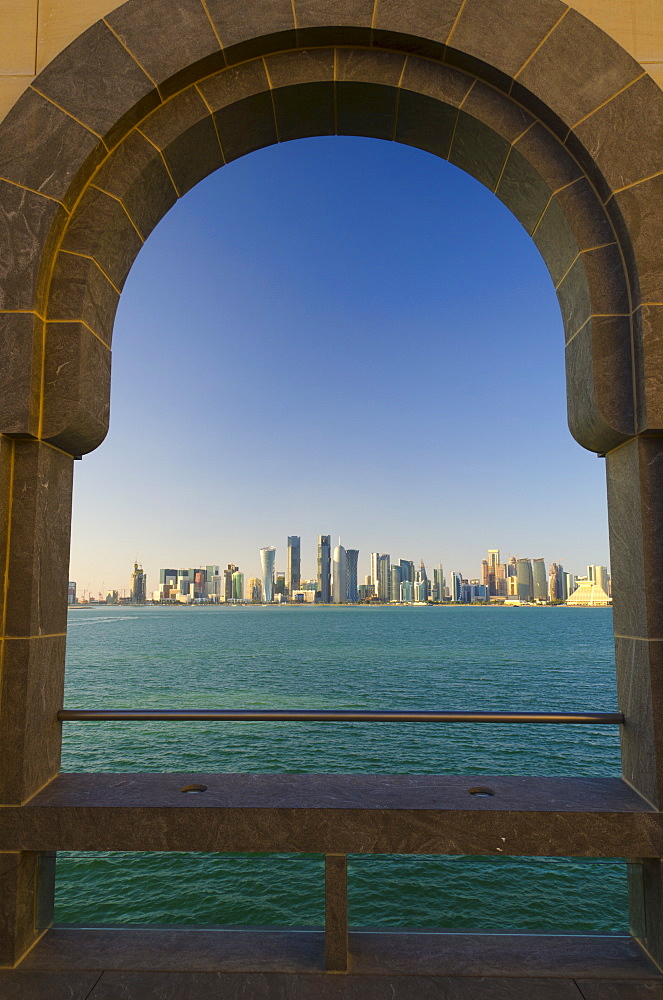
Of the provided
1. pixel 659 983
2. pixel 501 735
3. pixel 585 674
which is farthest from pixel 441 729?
pixel 659 983

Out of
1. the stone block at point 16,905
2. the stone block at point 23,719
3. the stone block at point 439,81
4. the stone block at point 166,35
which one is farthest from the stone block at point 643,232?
the stone block at point 16,905

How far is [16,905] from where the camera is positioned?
8.85 feet

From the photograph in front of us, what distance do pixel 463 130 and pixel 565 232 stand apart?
2.53ft

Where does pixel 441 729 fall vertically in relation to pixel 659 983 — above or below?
below

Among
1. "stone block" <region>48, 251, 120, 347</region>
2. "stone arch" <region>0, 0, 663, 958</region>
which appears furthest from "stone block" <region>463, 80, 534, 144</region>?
"stone block" <region>48, 251, 120, 347</region>

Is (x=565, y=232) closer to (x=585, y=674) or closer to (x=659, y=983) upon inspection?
(x=659, y=983)

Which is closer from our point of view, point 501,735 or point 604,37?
point 604,37

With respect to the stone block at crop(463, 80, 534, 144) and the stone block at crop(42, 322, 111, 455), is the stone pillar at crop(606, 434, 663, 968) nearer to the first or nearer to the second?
the stone block at crop(463, 80, 534, 144)

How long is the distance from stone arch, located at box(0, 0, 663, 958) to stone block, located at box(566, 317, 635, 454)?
1 centimetres

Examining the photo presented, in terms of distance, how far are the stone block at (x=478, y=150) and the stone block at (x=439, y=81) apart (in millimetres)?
101

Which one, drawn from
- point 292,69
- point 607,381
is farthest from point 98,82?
point 607,381

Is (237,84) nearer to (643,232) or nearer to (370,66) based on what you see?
(370,66)

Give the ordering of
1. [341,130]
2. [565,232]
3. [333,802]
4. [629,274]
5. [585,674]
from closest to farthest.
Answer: [333,802], [629,274], [565,232], [341,130], [585,674]

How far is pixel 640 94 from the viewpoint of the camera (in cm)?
298
